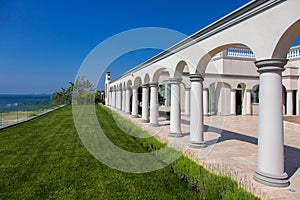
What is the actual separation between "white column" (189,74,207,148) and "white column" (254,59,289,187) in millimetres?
2886

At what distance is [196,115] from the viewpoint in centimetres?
734

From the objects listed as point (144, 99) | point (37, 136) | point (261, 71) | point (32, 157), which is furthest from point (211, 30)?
point (37, 136)

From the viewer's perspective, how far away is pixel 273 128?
4.34 m

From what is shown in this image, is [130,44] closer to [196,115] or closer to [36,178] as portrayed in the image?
[196,115]

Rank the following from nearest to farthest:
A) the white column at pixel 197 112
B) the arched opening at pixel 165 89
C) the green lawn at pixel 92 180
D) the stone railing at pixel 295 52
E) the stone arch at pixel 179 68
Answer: the green lawn at pixel 92 180 < the white column at pixel 197 112 < the stone arch at pixel 179 68 < the stone railing at pixel 295 52 < the arched opening at pixel 165 89

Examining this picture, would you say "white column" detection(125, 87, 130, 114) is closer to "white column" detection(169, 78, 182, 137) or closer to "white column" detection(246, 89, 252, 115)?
A: "white column" detection(169, 78, 182, 137)

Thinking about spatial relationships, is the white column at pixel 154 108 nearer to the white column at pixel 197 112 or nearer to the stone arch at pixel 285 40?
the white column at pixel 197 112

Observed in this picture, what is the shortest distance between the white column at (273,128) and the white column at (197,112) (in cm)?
289

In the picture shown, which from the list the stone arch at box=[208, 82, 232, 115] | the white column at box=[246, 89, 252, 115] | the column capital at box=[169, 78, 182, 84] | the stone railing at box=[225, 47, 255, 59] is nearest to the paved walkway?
the column capital at box=[169, 78, 182, 84]

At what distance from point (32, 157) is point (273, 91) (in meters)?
7.08

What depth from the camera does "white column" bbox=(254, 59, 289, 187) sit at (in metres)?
4.30

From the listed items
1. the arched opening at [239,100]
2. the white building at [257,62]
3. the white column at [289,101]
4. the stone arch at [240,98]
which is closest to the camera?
the white building at [257,62]

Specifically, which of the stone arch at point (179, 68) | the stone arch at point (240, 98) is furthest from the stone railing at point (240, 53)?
the stone arch at point (179, 68)

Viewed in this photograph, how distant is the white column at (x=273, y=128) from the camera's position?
169 inches
